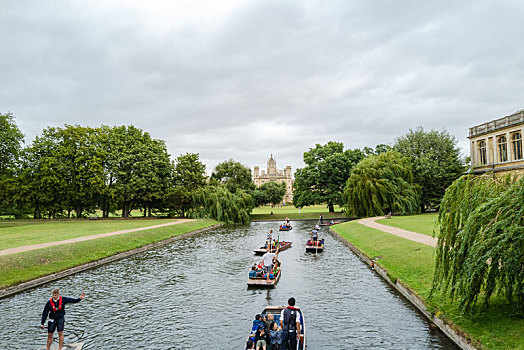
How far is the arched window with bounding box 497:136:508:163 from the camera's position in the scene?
4819 centimetres

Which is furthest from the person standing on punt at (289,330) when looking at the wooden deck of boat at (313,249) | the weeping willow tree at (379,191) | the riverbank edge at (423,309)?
the weeping willow tree at (379,191)

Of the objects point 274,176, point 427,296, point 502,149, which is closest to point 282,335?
point 427,296

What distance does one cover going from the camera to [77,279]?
62.4 ft

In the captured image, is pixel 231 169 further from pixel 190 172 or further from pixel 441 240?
pixel 441 240

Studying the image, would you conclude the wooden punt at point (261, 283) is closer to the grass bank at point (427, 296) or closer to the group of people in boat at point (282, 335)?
the grass bank at point (427, 296)

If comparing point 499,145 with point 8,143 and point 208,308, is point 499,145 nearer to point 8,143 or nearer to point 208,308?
point 208,308

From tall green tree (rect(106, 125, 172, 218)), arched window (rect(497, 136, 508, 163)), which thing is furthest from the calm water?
arched window (rect(497, 136, 508, 163))

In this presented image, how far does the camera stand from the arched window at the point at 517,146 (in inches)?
1796

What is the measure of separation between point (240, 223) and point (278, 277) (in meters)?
38.6

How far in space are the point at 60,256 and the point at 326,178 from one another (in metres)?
51.1

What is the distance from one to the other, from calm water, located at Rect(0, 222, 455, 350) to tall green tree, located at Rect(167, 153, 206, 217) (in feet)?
110

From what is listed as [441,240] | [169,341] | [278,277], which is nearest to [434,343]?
[441,240]

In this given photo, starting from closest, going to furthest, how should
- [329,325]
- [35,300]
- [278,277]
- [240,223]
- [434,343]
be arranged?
[434,343] → [329,325] → [35,300] → [278,277] → [240,223]

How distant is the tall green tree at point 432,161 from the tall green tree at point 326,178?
9.60 meters
